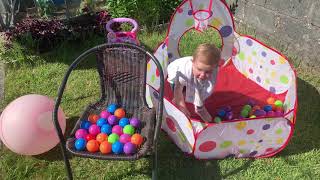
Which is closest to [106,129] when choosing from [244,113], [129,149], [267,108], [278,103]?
[129,149]

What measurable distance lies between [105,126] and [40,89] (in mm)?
1547

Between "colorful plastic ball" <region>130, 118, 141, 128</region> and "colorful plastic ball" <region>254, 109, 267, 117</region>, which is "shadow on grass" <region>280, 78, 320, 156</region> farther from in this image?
"colorful plastic ball" <region>130, 118, 141, 128</region>

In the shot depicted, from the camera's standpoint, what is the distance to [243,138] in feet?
10.4

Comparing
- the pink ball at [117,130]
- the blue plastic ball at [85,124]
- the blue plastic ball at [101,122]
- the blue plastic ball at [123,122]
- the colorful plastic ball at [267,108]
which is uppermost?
the blue plastic ball at [85,124]

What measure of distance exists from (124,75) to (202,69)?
0.74 m

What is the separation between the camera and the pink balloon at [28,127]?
305cm

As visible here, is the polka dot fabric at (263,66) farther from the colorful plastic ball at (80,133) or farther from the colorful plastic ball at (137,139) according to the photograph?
the colorful plastic ball at (80,133)

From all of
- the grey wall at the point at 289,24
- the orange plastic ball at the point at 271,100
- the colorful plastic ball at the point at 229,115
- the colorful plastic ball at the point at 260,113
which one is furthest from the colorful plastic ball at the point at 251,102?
the grey wall at the point at 289,24

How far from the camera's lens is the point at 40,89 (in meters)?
4.39

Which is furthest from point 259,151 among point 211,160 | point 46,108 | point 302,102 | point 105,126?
point 46,108

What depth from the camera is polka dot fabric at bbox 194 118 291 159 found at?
3.06 m

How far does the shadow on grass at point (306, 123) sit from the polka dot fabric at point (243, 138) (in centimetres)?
32

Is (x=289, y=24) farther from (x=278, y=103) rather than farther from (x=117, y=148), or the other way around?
(x=117, y=148)

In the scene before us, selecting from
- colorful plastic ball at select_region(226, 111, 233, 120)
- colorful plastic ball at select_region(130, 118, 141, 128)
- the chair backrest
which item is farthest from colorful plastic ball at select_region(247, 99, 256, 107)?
colorful plastic ball at select_region(130, 118, 141, 128)
